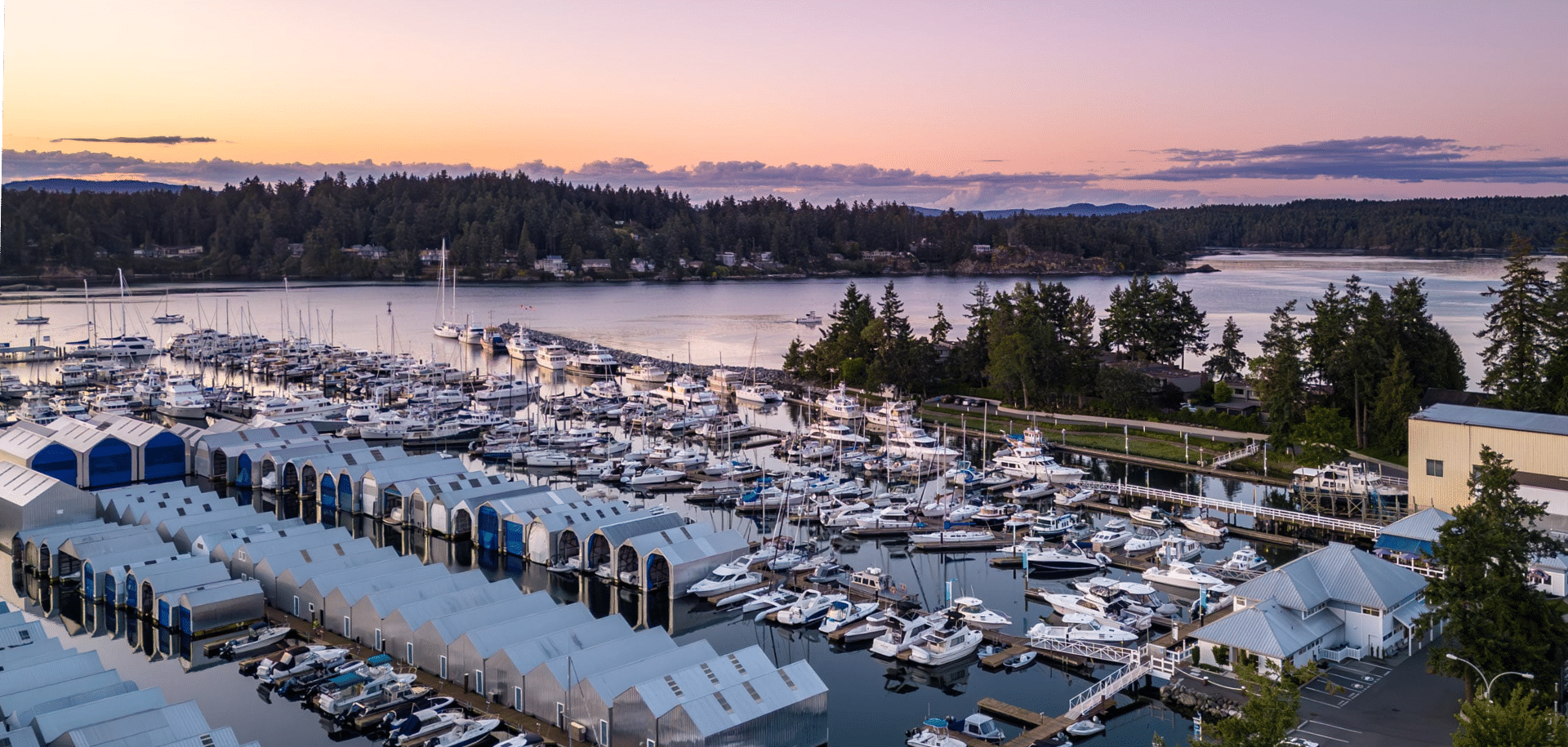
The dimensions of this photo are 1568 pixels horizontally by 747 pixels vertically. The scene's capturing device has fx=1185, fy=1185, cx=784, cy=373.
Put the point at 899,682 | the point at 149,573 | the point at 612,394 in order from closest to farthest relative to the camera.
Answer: the point at 899,682 → the point at 149,573 → the point at 612,394

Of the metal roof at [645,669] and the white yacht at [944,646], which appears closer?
the metal roof at [645,669]

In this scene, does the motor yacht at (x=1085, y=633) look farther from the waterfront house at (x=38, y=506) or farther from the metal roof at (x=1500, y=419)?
the waterfront house at (x=38, y=506)

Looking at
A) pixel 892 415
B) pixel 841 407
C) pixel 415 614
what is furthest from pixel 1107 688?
pixel 841 407

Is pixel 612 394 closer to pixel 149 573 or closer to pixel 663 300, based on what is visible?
pixel 149 573

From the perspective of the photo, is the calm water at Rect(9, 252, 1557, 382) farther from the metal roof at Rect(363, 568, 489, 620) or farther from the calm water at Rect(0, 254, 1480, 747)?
the metal roof at Rect(363, 568, 489, 620)

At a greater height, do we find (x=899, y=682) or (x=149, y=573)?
(x=149, y=573)

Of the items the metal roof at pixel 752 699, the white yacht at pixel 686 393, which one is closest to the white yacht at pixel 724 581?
the metal roof at pixel 752 699

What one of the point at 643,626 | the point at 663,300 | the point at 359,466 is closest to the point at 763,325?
the point at 663,300
